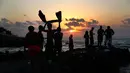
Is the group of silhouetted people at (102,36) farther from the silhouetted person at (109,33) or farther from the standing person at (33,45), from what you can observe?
the standing person at (33,45)

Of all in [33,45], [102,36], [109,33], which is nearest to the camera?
[33,45]

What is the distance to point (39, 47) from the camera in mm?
11234

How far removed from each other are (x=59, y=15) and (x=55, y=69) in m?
3.23

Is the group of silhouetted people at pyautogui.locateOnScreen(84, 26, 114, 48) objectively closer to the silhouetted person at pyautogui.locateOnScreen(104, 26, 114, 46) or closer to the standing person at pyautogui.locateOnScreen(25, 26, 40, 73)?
the silhouetted person at pyautogui.locateOnScreen(104, 26, 114, 46)

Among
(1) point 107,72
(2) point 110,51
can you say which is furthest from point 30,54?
(2) point 110,51

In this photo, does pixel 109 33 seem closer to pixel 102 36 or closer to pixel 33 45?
pixel 102 36

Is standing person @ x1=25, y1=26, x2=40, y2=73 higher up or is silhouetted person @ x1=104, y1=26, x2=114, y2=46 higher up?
silhouetted person @ x1=104, y1=26, x2=114, y2=46

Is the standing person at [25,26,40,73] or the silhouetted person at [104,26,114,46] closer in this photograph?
the standing person at [25,26,40,73]

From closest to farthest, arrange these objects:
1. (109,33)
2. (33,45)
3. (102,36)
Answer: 1. (33,45)
2. (109,33)
3. (102,36)

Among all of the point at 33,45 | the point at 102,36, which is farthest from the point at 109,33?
the point at 33,45

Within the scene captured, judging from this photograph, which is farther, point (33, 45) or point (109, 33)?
point (109, 33)

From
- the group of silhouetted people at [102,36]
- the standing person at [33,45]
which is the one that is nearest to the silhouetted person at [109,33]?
the group of silhouetted people at [102,36]

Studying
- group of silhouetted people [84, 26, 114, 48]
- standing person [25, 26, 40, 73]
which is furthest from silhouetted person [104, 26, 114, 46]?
standing person [25, 26, 40, 73]

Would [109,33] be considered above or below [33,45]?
above
